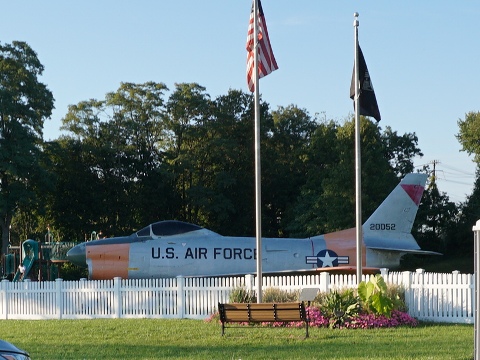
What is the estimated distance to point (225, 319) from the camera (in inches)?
626

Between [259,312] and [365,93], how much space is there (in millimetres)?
5812

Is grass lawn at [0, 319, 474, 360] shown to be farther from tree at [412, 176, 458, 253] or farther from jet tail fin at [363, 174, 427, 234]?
tree at [412, 176, 458, 253]

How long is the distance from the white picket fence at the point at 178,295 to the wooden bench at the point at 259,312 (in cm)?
357

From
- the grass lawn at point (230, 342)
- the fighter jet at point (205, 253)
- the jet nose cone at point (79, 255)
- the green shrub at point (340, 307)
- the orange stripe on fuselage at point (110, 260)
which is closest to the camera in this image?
the grass lawn at point (230, 342)

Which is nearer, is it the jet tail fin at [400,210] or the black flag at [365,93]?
the black flag at [365,93]

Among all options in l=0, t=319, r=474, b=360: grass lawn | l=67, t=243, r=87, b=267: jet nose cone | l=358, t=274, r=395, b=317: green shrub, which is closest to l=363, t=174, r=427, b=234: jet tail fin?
l=67, t=243, r=87, b=267: jet nose cone

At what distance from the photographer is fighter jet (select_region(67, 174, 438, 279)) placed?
28047mm

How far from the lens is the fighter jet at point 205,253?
1104 inches

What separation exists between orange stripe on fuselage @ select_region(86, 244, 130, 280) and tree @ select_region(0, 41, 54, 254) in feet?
54.3

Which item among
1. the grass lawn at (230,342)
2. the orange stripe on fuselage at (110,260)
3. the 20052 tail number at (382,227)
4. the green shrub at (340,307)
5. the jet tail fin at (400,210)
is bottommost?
the grass lawn at (230,342)

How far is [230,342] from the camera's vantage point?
48.2ft

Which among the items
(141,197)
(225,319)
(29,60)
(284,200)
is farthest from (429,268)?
(225,319)

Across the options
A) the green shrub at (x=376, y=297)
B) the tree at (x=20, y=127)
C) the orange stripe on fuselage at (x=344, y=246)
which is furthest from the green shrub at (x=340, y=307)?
the tree at (x=20, y=127)

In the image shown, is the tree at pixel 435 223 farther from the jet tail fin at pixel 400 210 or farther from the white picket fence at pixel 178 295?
the white picket fence at pixel 178 295
